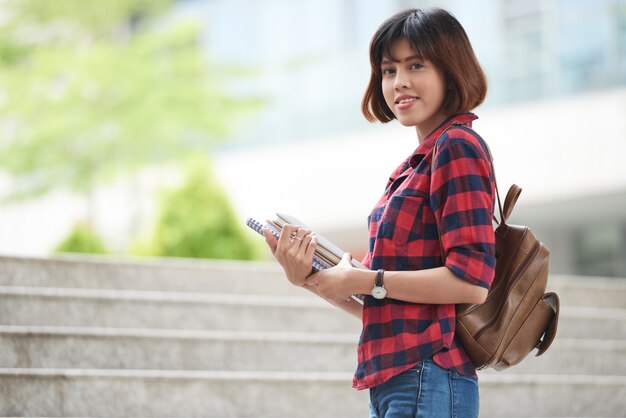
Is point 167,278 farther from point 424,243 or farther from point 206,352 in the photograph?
point 424,243

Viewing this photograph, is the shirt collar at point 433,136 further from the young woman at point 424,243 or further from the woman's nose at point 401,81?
the woman's nose at point 401,81

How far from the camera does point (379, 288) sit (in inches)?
86.9

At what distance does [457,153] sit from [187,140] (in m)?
12.2

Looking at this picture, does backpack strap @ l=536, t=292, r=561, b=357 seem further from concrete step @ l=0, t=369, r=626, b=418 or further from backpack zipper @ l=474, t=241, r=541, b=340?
concrete step @ l=0, t=369, r=626, b=418

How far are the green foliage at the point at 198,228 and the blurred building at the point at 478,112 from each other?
5.34 metres

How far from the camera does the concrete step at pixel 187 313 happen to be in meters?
4.84

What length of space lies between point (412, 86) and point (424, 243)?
0.41 meters

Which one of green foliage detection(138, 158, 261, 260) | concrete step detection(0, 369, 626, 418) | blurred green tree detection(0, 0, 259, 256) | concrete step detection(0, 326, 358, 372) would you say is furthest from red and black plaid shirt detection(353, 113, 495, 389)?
blurred green tree detection(0, 0, 259, 256)

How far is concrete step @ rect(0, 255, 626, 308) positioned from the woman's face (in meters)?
3.47

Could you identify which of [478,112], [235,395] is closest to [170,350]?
[235,395]

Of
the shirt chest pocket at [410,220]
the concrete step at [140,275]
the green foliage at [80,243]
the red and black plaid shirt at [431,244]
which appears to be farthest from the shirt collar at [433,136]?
the green foliage at [80,243]

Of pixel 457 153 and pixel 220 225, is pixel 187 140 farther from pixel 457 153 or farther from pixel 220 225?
pixel 457 153

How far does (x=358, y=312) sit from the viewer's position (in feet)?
8.50

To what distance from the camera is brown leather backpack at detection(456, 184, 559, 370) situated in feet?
7.32
